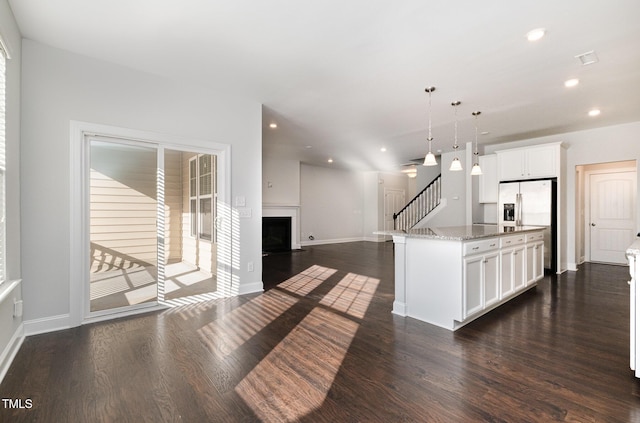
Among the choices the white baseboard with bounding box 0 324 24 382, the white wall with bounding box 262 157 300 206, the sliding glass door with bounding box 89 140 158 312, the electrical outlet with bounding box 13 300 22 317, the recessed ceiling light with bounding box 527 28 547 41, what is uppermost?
the recessed ceiling light with bounding box 527 28 547 41

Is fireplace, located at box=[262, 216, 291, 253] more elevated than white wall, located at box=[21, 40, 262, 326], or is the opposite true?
white wall, located at box=[21, 40, 262, 326]

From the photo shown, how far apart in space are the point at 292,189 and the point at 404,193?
496 centimetres

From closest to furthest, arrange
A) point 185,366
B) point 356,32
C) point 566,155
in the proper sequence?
point 185,366 → point 356,32 → point 566,155

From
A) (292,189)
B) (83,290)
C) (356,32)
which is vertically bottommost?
(83,290)

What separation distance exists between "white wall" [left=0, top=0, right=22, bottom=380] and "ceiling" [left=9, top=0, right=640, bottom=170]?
0.72ft

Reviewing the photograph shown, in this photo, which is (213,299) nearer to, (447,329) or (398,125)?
(447,329)

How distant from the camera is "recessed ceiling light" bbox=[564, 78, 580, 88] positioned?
11.7ft

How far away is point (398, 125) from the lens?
215 inches

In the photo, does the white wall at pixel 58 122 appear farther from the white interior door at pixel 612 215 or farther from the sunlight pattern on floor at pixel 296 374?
the white interior door at pixel 612 215

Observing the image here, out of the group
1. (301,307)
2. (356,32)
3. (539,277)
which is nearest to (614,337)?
(539,277)

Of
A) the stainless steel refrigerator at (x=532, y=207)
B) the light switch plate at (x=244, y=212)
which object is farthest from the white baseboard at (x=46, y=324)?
the stainless steel refrigerator at (x=532, y=207)

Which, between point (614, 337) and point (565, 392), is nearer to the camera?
point (565, 392)

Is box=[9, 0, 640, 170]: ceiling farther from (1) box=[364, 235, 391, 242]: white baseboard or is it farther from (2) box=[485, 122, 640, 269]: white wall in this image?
(1) box=[364, 235, 391, 242]: white baseboard

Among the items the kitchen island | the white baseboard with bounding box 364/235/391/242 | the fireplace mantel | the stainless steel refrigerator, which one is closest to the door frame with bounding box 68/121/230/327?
the kitchen island
